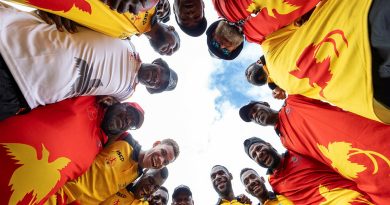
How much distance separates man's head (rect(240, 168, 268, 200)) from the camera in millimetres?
3816

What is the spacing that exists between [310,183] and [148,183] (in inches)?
76.7

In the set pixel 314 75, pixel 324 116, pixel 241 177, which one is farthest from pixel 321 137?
pixel 241 177

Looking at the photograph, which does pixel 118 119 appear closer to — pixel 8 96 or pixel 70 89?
pixel 70 89

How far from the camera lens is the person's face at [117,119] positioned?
3062mm

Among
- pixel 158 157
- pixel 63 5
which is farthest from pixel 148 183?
pixel 63 5

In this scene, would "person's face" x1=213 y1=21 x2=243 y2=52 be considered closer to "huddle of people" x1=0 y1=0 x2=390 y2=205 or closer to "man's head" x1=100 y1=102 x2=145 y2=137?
"huddle of people" x1=0 y1=0 x2=390 y2=205

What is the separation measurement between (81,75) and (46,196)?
886 mm

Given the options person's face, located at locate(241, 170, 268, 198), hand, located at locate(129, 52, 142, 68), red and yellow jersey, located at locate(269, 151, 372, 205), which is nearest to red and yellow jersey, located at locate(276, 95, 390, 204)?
red and yellow jersey, located at locate(269, 151, 372, 205)

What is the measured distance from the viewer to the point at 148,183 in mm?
3711

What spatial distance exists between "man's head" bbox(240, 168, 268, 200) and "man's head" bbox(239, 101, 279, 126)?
0.81 metres

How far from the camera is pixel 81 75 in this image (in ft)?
6.52

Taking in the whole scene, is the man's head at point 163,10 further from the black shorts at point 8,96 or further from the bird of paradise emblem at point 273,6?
the black shorts at point 8,96

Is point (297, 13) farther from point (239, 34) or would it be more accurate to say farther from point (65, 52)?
point (65, 52)

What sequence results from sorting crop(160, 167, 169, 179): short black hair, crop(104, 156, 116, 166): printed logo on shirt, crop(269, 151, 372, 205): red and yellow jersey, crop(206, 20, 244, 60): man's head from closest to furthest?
crop(269, 151, 372, 205): red and yellow jersey < crop(206, 20, 244, 60): man's head < crop(104, 156, 116, 166): printed logo on shirt < crop(160, 167, 169, 179): short black hair
